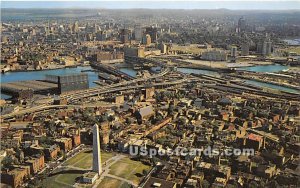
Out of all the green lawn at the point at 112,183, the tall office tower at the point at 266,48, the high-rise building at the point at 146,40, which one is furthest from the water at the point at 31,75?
the tall office tower at the point at 266,48

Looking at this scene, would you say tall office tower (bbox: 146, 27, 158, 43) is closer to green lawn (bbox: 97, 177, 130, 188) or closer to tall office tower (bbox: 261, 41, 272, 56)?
tall office tower (bbox: 261, 41, 272, 56)

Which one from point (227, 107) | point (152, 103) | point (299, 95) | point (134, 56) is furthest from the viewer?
point (134, 56)

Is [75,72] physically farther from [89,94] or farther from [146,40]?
[146,40]

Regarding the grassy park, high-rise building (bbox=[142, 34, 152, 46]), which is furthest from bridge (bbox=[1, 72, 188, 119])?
high-rise building (bbox=[142, 34, 152, 46])

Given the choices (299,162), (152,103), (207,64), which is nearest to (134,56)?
(207,64)

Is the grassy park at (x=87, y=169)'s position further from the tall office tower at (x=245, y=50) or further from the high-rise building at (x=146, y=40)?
the high-rise building at (x=146, y=40)

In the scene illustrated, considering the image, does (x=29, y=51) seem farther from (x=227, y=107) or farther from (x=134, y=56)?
(x=227, y=107)

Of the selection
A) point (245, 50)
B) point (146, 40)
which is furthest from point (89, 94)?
point (146, 40)
